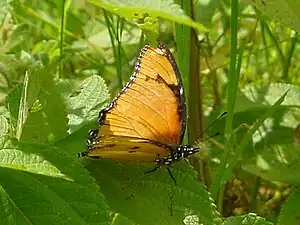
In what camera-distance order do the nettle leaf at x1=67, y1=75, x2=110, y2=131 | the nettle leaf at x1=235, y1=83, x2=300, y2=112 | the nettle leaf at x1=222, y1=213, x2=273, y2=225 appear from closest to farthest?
the nettle leaf at x1=222, y1=213, x2=273, y2=225, the nettle leaf at x1=67, y1=75, x2=110, y2=131, the nettle leaf at x1=235, y1=83, x2=300, y2=112

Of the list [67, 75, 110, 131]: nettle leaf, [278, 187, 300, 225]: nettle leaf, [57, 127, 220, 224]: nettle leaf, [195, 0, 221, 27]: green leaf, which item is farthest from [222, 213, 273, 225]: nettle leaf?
[195, 0, 221, 27]: green leaf

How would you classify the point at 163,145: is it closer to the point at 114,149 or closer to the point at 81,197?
the point at 114,149

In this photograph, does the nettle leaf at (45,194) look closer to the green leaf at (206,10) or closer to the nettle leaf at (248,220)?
the nettle leaf at (248,220)

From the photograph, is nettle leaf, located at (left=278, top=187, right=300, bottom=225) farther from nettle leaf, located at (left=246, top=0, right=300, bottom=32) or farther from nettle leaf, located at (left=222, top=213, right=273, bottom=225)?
nettle leaf, located at (left=246, top=0, right=300, bottom=32)

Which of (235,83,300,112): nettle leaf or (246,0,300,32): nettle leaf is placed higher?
(246,0,300,32): nettle leaf

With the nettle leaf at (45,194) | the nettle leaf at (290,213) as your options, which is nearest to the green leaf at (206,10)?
the nettle leaf at (290,213)

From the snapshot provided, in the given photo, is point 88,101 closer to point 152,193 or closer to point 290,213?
point 152,193

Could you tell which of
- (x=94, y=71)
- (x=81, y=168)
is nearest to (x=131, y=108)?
(x=81, y=168)
